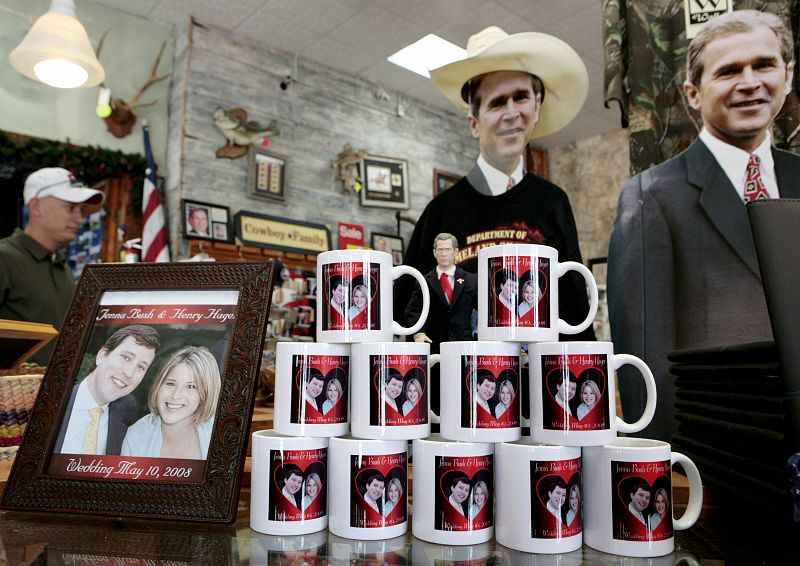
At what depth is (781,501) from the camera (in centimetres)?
70

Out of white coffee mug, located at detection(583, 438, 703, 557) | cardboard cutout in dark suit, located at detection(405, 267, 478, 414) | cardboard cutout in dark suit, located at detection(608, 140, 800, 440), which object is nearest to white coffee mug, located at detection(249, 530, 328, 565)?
white coffee mug, located at detection(583, 438, 703, 557)

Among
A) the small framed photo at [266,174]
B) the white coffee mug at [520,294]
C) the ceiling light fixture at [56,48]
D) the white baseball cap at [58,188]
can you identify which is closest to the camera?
the white coffee mug at [520,294]

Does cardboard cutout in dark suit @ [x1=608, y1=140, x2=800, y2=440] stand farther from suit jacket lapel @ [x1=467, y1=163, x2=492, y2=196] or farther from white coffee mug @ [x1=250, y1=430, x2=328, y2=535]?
white coffee mug @ [x1=250, y1=430, x2=328, y2=535]

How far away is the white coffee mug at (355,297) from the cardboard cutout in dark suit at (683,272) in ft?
2.40

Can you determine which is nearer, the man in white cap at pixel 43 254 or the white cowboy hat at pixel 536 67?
the white cowboy hat at pixel 536 67

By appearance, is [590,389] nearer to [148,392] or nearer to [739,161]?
[148,392]

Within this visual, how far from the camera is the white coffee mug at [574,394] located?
76cm

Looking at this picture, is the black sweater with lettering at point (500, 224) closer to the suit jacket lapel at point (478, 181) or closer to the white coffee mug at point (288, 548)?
the suit jacket lapel at point (478, 181)

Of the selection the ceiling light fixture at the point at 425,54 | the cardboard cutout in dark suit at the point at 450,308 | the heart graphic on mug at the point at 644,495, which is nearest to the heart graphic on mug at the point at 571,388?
the heart graphic on mug at the point at 644,495

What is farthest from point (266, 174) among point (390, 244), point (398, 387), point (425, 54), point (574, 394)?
point (574, 394)

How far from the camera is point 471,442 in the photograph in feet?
2.57

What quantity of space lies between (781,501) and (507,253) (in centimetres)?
47

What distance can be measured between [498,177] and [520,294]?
28.1 inches

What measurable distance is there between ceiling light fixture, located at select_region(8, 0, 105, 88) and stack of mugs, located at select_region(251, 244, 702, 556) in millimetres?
2297
